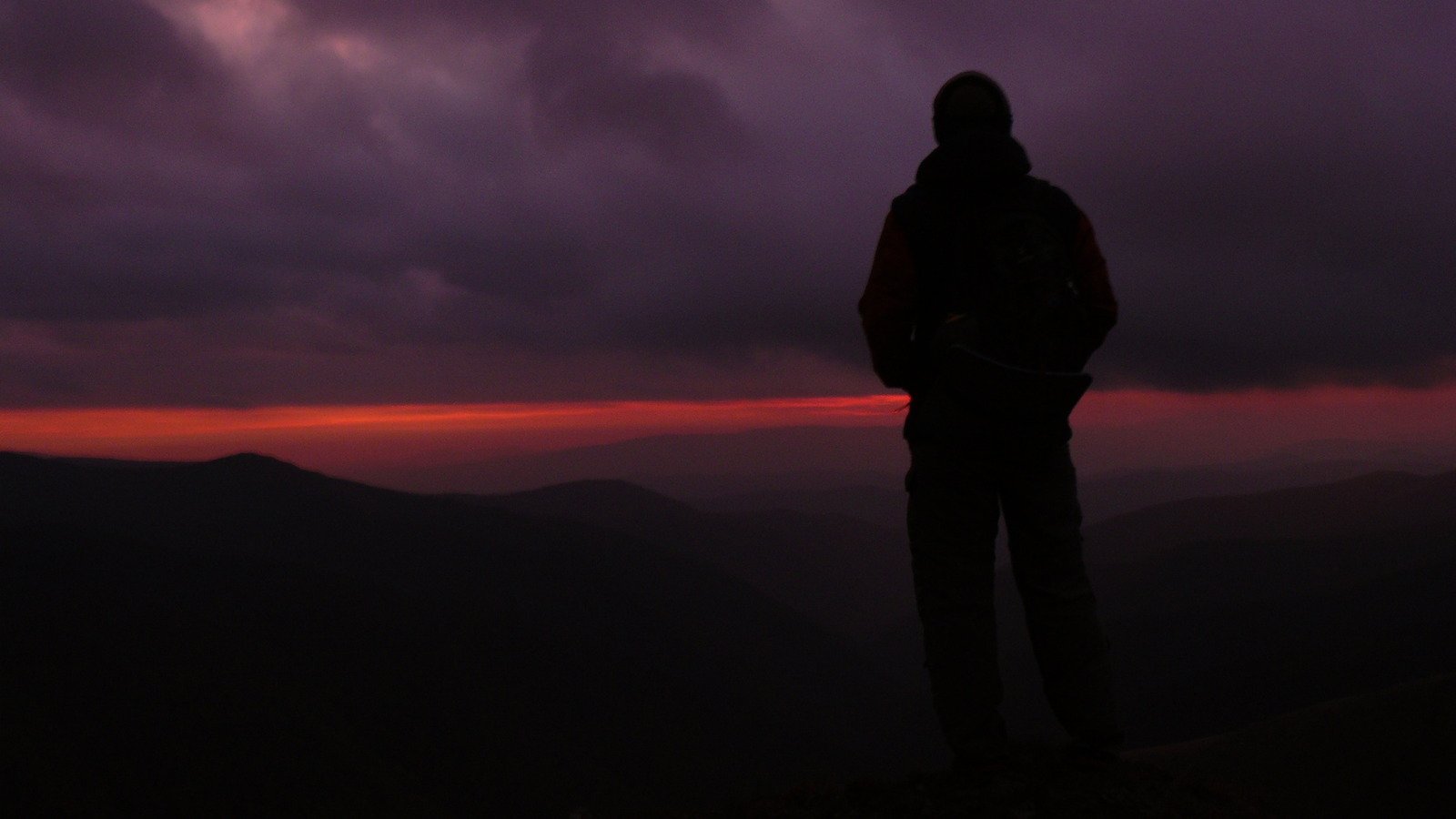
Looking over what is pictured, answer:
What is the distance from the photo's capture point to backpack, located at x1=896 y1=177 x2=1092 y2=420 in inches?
191

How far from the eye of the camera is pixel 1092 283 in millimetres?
5340

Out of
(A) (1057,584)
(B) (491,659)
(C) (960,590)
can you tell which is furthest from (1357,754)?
(B) (491,659)

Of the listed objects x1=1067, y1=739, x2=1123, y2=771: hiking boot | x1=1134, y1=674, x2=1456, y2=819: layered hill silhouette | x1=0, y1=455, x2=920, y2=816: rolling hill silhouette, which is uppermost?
x1=1067, y1=739, x2=1123, y2=771: hiking boot

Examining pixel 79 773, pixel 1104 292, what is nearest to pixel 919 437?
pixel 1104 292

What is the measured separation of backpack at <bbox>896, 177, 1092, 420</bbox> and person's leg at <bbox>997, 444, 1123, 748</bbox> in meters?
0.42

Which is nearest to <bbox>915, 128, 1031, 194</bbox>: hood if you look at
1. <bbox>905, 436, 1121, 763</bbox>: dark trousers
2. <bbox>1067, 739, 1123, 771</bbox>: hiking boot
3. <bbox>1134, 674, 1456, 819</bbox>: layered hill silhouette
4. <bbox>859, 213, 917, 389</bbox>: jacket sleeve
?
<bbox>859, 213, 917, 389</bbox>: jacket sleeve

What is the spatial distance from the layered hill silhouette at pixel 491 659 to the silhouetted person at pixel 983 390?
57643mm

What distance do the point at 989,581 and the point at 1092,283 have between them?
2038mm

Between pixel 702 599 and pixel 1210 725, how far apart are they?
112621 millimetres

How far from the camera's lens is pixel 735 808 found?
6387 mm

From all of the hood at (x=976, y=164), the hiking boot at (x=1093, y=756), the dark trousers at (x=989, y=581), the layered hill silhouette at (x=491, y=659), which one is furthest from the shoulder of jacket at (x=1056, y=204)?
the layered hill silhouette at (x=491, y=659)

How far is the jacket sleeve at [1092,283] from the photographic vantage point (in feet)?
17.5

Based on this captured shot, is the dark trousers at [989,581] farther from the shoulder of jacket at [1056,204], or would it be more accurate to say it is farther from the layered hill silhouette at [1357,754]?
the layered hill silhouette at [1357,754]

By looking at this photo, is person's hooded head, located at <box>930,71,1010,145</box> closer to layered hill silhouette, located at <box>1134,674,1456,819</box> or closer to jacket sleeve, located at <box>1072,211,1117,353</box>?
jacket sleeve, located at <box>1072,211,1117,353</box>
